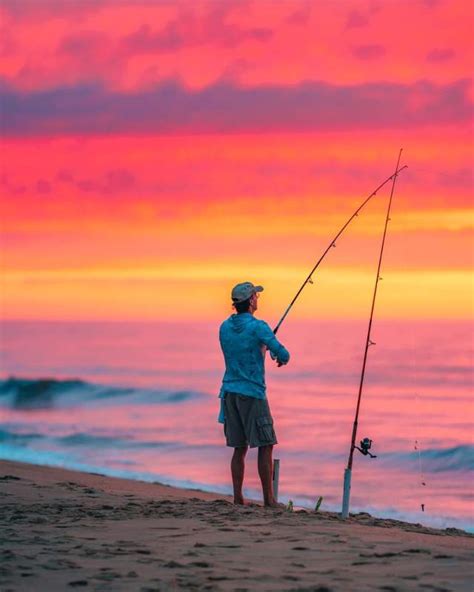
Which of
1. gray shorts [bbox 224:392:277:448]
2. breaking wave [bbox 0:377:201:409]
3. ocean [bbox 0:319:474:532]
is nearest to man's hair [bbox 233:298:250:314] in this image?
gray shorts [bbox 224:392:277:448]

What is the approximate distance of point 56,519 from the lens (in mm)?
7250

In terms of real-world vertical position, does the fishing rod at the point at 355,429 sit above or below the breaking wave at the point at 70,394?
below

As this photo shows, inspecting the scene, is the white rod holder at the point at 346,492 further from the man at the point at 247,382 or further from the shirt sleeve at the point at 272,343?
the shirt sleeve at the point at 272,343

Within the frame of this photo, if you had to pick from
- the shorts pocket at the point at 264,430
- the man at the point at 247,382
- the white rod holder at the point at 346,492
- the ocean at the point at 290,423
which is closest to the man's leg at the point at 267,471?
the man at the point at 247,382

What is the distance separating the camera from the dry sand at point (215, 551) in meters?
5.45

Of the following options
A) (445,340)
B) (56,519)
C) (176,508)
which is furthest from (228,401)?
(445,340)

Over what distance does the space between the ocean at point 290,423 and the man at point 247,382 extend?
4.39m

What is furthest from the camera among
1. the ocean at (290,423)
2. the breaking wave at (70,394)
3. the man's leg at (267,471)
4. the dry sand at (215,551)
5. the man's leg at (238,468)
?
the breaking wave at (70,394)

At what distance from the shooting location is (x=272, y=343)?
7570mm

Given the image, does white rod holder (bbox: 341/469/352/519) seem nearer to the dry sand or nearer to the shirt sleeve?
the dry sand

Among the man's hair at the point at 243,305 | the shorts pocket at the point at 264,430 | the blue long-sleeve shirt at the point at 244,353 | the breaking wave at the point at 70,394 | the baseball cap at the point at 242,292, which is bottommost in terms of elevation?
the shorts pocket at the point at 264,430

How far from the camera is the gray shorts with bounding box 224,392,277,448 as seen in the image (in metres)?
7.80

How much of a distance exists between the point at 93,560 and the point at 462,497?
351 inches

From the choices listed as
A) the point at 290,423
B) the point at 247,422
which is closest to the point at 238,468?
the point at 247,422
